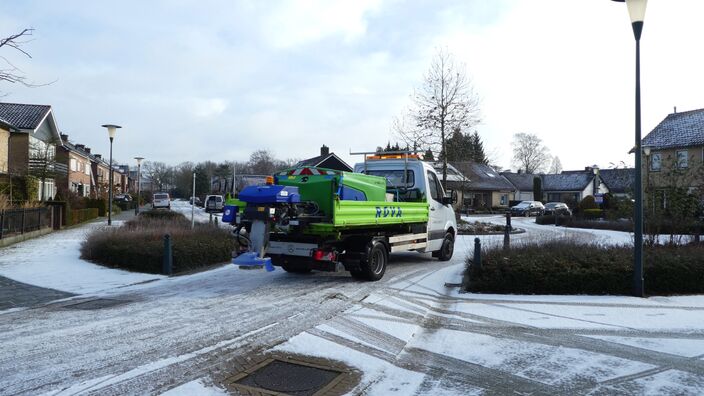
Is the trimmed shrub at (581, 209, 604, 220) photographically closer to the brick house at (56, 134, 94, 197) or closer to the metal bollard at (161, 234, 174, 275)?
the metal bollard at (161, 234, 174, 275)

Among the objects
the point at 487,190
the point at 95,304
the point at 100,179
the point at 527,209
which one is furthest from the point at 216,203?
the point at 487,190

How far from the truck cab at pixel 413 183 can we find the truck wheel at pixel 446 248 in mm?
334

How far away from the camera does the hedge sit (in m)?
25.2

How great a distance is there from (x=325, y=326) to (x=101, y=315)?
3.31 metres

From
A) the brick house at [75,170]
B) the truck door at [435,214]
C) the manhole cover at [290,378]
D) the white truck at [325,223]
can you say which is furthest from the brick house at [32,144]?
the manhole cover at [290,378]

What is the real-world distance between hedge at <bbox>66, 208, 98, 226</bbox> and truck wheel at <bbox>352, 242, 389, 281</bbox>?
1999 cm

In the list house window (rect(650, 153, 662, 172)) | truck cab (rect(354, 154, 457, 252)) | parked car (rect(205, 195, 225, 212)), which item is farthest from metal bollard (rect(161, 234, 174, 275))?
parked car (rect(205, 195, 225, 212))

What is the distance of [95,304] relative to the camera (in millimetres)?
8102

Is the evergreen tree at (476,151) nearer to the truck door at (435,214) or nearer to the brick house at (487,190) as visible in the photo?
the truck door at (435,214)

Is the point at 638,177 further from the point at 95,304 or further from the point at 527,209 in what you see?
the point at 527,209

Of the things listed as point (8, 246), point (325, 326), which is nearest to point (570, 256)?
point (325, 326)

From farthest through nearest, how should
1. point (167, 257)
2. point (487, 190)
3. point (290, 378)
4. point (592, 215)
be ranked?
point (487, 190), point (592, 215), point (167, 257), point (290, 378)

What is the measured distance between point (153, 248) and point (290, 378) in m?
8.26

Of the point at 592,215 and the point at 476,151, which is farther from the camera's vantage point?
the point at 592,215
